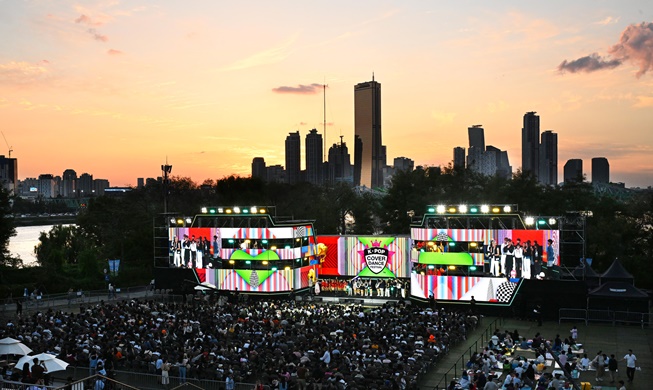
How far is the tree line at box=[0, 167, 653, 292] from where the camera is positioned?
58.5m

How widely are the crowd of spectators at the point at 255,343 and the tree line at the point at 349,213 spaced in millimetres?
17376

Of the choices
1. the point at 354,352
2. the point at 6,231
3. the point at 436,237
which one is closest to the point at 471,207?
the point at 436,237

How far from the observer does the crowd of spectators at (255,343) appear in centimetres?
2361

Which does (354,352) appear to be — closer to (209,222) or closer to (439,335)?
(439,335)

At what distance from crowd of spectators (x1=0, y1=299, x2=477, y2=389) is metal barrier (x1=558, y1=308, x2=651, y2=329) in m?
7.17

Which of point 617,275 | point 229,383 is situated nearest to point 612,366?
point 229,383

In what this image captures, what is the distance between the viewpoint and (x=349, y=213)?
9375 cm

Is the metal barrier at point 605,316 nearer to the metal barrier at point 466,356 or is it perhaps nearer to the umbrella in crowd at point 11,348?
the metal barrier at point 466,356

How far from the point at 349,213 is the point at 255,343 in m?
65.9

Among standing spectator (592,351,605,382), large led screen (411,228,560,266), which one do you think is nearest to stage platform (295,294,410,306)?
large led screen (411,228,560,266)

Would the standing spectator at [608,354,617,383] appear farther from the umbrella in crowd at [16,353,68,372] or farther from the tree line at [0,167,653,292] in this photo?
the umbrella in crowd at [16,353,68,372]

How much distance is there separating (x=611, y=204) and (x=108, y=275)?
52904 mm

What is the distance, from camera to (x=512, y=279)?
42.1 metres

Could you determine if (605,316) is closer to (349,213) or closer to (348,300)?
(348,300)
